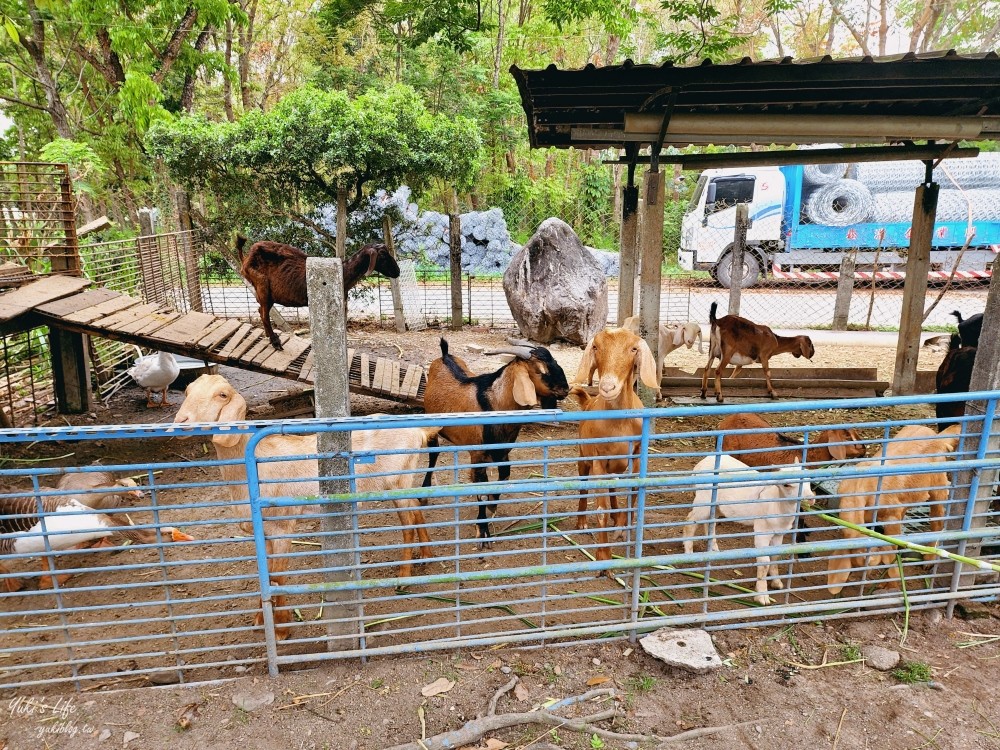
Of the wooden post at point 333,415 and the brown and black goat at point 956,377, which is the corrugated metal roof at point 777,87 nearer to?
the brown and black goat at point 956,377

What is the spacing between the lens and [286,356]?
713 centimetres

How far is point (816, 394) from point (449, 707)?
22.6 ft

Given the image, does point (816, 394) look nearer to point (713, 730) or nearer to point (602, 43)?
point (713, 730)

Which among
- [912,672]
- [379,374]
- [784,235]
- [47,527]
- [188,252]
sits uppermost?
[784,235]

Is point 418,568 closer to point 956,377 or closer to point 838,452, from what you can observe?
point 838,452

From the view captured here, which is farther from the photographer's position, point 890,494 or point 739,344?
point 739,344

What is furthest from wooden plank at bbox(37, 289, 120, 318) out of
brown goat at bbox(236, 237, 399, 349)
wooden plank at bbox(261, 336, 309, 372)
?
wooden plank at bbox(261, 336, 309, 372)

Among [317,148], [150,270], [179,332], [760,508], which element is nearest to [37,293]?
[179,332]

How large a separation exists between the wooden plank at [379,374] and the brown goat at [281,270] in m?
1.00

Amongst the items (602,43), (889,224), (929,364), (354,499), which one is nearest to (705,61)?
(354,499)

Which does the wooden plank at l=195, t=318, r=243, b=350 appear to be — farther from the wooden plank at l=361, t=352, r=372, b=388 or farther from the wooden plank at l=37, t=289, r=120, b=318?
the wooden plank at l=361, t=352, r=372, b=388

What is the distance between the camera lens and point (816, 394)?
27.5ft

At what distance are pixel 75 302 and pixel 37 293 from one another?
32 centimetres

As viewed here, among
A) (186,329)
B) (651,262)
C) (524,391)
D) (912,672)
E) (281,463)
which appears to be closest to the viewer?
(912,672)
